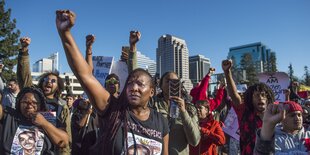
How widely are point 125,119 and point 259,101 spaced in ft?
6.89

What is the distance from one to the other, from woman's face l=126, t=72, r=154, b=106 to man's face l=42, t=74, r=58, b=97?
213 cm

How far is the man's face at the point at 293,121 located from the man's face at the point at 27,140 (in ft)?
8.30

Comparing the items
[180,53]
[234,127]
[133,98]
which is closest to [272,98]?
[234,127]

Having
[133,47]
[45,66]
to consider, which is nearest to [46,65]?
[45,66]

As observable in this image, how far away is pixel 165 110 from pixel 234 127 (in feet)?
6.95

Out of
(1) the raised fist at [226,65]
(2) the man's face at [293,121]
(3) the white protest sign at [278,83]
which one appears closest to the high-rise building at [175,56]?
(3) the white protest sign at [278,83]

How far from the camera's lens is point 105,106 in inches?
90.4

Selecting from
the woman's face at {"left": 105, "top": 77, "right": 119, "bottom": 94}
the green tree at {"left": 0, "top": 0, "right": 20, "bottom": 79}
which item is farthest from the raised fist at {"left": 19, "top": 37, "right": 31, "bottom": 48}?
the green tree at {"left": 0, "top": 0, "right": 20, "bottom": 79}

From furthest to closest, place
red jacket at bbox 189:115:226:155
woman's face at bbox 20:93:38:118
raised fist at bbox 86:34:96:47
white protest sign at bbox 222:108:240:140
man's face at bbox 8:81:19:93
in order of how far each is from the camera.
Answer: man's face at bbox 8:81:19:93
white protest sign at bbox 222:108:240:140
red jacket at bbox 189:115:226:155
raised fist at bbox 86:34:96:47
woman's face at bbox 20:93:38:118

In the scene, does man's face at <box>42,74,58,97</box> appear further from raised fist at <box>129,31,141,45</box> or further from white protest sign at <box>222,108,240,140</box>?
white protest sign at <box>222,108,240,140</box>

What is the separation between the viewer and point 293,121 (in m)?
3.11

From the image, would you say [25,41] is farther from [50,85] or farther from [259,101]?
[259,101]

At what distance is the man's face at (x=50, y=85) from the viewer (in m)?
4.23

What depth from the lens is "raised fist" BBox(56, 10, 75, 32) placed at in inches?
85.1
